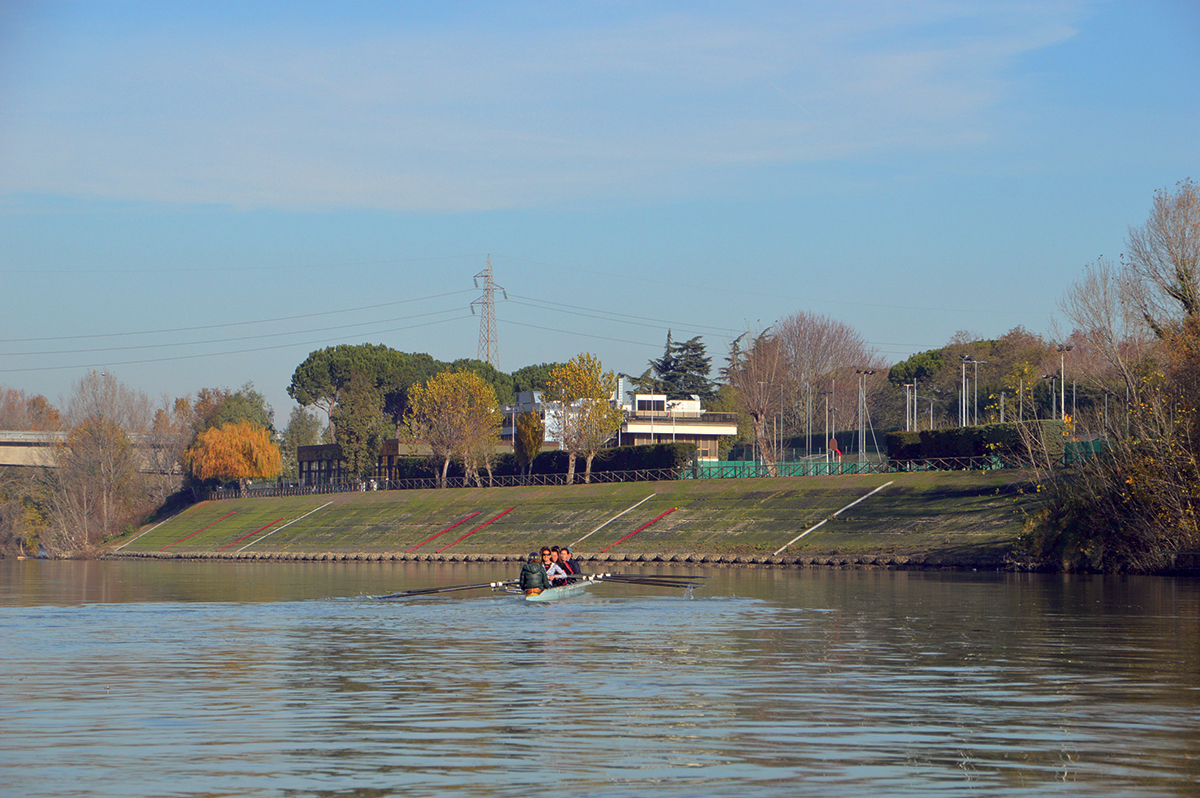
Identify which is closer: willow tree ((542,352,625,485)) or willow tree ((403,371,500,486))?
willow tree ((542,352,625,485))

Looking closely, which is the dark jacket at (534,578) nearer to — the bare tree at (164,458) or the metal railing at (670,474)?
the metal railing at (670,474)

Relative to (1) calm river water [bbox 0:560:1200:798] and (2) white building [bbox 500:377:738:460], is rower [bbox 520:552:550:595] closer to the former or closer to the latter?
(1) calm river water [bbox 0:560:1200:798]

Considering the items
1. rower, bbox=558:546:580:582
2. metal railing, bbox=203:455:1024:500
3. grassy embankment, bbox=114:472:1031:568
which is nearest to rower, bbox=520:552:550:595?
rower, bbox=558:546:580:582

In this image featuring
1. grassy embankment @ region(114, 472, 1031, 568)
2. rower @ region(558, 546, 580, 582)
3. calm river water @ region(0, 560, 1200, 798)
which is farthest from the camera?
grassy embankment @ region(114, 472, 1031, 568)

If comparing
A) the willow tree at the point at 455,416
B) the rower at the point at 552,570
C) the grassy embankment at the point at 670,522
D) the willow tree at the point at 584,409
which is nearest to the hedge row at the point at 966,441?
the grassy embankment at the point at 670,522

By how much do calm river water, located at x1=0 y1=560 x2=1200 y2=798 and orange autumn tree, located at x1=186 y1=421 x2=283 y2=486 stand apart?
100922 millimetres

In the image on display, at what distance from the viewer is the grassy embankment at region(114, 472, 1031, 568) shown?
6191cm

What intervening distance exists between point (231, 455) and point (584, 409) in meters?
46.0

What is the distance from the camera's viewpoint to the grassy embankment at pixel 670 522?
61.9 m

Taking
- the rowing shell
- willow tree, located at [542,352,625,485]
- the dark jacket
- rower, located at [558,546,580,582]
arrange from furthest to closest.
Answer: willow tree, located at [542,352,625,485], rower, located at [558,546,580,582], the dark jacket, the rowing shell

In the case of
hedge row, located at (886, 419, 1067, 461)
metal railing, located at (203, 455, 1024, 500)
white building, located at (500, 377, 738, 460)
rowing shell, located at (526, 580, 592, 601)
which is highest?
white building, located at (500, 377, 738, 460)

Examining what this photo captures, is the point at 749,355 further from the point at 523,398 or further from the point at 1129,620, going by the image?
the point at 1129,620

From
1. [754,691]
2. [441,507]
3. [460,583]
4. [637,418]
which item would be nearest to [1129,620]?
[754,691]

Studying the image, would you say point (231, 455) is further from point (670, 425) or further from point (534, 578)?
point (534, 578)
